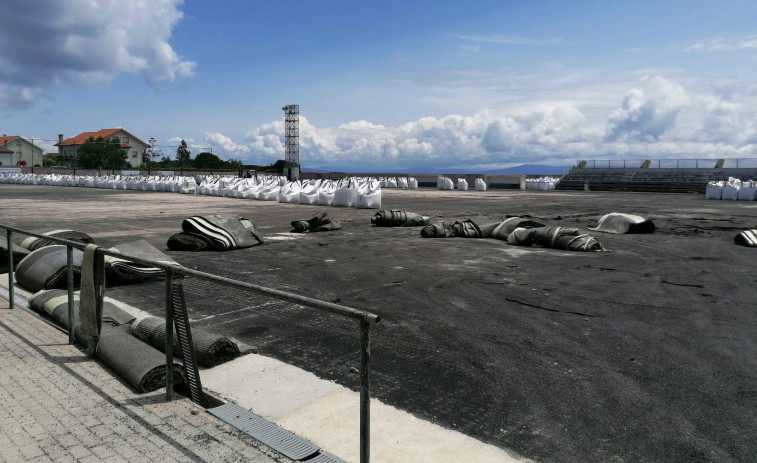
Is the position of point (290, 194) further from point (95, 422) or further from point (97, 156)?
point (97, 156)

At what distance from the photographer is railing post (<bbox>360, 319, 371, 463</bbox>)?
286cm

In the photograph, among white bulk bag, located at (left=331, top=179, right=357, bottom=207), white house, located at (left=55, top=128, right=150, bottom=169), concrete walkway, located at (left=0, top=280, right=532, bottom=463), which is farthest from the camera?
white house, located at (left=55, top=128, right=150, bottom=169)

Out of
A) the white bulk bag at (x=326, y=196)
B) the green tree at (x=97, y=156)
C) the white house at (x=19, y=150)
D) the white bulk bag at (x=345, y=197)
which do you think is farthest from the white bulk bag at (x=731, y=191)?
the white house at (x=19, y=150)

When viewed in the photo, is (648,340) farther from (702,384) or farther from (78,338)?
(78,338)

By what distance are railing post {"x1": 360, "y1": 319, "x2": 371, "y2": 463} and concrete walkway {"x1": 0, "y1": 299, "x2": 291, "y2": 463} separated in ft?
2.17

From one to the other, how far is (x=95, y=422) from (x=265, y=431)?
1191 millimetres

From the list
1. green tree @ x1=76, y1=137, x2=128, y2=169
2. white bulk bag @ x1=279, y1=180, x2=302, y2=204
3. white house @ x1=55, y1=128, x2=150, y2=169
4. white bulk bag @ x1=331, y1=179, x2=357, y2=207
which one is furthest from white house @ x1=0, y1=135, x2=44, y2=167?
white bulk bag @ x1=331, y1=179, x2=357, y2=207

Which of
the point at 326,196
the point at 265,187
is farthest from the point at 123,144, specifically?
the point at 326,196

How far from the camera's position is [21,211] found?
22656mm

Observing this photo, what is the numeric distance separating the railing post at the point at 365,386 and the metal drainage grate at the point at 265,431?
450 millimetres

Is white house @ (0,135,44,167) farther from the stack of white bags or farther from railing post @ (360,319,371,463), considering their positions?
railing post @ (360,319,371,463)

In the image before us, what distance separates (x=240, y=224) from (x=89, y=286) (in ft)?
25.1

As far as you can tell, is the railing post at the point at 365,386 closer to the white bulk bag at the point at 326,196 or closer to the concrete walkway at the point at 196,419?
the concrete walkway at the point at 196,419

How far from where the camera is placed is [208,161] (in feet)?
362
